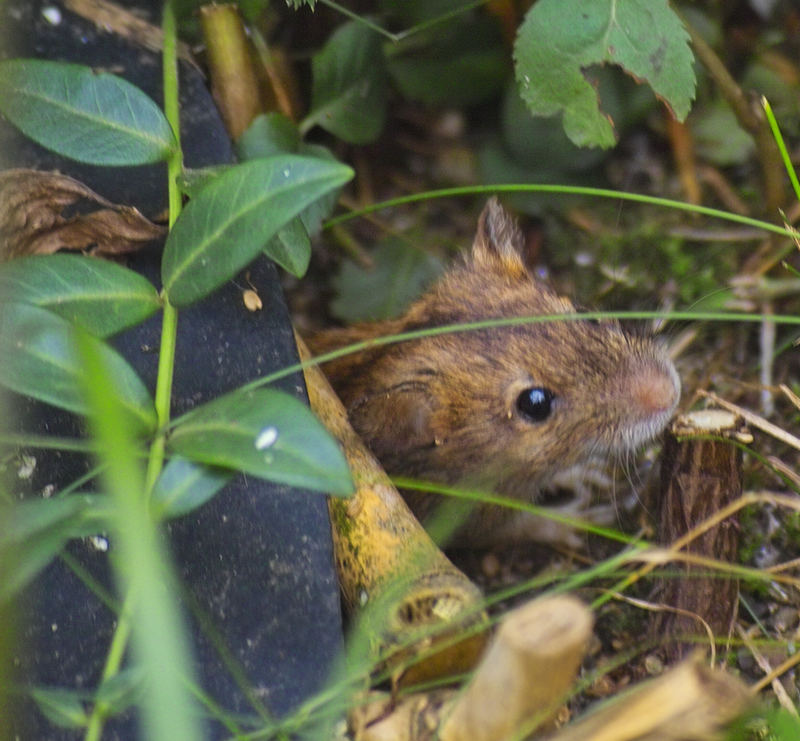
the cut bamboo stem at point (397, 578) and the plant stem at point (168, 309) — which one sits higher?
the plant stem at point (168, 309)

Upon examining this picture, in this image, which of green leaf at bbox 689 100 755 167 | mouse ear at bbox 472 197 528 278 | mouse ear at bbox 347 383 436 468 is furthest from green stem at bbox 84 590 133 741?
green leaf at bbox 689 100 755 167

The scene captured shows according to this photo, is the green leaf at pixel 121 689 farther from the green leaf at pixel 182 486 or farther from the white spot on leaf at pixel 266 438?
the white spot on leaf at pixel 266 438

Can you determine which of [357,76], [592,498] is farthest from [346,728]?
[357,76]

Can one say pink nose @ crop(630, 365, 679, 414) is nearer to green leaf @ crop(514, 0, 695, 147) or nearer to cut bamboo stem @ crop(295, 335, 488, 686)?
green leaf @ crop(514, 0, 695, 147)

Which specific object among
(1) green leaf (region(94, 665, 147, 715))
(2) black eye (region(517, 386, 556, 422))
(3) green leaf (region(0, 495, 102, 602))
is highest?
(3) green leaf (region(0, 495, 102, 602))

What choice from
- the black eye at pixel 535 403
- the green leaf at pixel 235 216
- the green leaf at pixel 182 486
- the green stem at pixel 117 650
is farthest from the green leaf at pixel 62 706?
the black eye at pixel 535 403

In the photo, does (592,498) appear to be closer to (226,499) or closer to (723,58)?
(226,499)

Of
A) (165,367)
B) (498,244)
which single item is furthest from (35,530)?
(498,244)
